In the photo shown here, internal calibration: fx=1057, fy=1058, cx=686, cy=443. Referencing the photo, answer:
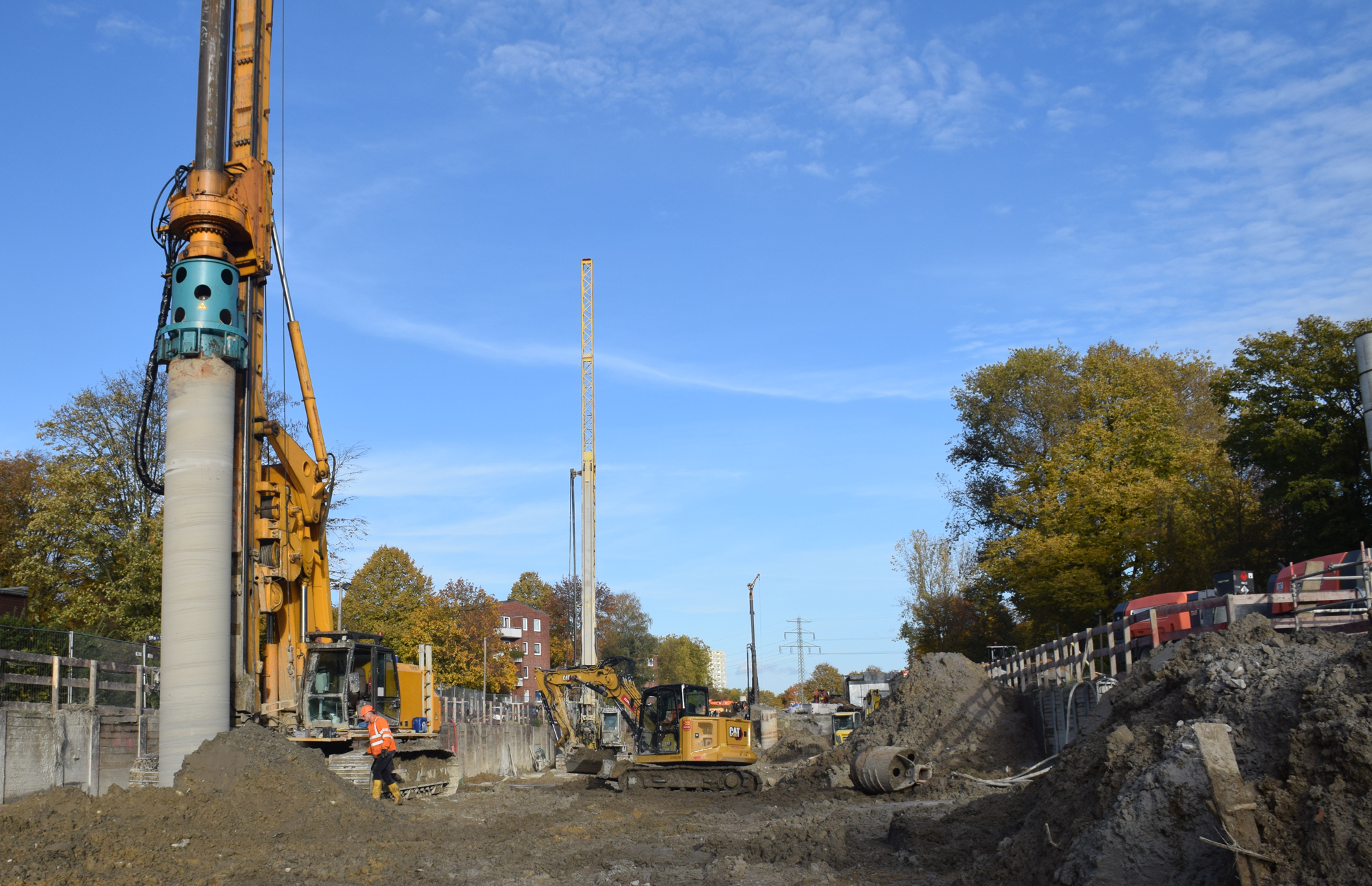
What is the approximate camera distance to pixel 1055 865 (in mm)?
9320

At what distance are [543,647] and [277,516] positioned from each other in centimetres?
8237

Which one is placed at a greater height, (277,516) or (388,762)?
(277,516)

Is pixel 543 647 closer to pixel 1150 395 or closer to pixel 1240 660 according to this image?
pixel 1150 395

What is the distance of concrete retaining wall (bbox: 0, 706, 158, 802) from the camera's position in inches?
630

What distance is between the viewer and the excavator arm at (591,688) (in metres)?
28.3

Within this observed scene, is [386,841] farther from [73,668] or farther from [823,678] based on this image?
[823,678]

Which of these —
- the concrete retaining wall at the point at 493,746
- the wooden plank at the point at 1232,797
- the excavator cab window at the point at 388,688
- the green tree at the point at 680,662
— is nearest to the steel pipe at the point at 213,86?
the excavator cab window at the point at 388,688

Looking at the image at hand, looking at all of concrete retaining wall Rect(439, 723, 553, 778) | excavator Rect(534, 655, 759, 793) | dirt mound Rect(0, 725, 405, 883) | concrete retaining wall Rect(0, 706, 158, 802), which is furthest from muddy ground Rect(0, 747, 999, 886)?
concrete retaining wall Rect(439, 723, 553, 778)

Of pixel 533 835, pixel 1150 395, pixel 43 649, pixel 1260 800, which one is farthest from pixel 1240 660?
pixel 1150 395

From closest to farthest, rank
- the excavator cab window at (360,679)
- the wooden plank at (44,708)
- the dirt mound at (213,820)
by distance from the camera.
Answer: the dirt mound at (213,820), the wooden plank at (44,708), the excavator cab window at (360,679)

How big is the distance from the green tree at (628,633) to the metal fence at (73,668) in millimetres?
78435

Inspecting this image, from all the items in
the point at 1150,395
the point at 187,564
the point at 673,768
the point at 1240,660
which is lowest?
the point at 673,768

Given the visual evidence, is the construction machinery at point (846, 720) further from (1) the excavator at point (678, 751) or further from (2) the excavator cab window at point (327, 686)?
(2) the excavator cab window at point (327, 686)

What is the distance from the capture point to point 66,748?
1745 centimetres
